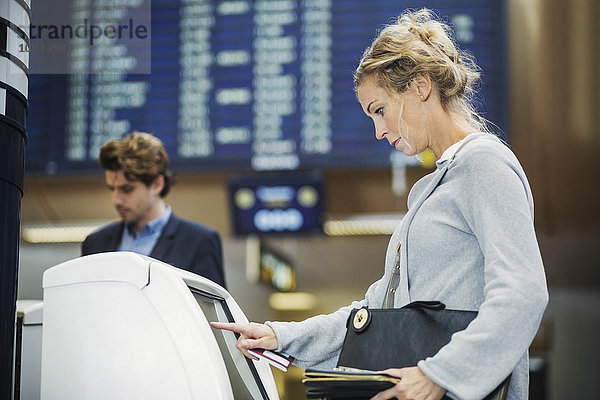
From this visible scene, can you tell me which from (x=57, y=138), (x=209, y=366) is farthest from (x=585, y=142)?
(x=209, y=366)

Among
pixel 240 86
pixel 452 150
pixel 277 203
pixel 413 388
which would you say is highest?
pixel 240 86

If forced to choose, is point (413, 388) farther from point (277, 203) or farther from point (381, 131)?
point (277, 203)

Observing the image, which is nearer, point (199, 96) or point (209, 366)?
point (209, 366)

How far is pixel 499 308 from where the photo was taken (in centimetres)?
125

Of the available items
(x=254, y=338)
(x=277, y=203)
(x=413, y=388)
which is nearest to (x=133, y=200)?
(x=254, y=338)

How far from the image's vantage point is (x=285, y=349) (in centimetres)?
155

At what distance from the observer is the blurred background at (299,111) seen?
4172 millimetres

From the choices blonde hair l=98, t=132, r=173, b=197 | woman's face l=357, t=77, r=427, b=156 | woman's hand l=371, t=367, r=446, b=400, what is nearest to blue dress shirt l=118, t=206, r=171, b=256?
blonde hair l=98, t=132, r=173, b=197

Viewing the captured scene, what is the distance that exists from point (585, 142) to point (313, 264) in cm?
203

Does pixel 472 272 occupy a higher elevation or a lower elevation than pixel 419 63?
lower

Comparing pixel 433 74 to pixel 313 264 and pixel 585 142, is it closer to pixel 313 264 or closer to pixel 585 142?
pixel 585 142

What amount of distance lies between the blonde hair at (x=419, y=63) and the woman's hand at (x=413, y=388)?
537 mm

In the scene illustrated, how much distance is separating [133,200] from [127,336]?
4.82ft

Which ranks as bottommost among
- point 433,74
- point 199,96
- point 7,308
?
point 7,308
